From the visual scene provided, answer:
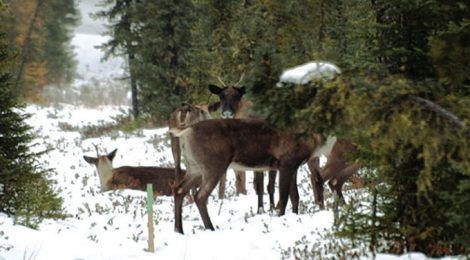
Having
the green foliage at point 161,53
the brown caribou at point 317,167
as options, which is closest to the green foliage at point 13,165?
the brown caribou at point 317,167

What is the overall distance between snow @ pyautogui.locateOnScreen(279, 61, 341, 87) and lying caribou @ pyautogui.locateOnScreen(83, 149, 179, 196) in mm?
9937

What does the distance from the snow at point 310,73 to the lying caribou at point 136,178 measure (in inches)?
391

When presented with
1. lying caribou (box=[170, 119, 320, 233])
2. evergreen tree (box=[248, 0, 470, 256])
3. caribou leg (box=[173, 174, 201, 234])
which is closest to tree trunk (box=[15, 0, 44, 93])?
caribou leg (box=[173, 174, 201, 234])

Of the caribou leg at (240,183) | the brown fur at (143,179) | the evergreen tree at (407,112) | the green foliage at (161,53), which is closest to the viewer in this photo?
the evergreen tree at (407,112)

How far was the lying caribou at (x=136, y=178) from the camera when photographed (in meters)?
15.2

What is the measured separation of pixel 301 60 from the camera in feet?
67.3

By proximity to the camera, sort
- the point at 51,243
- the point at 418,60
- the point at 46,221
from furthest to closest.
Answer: the point at 46,221
the point at 51,243
the point at 418,60

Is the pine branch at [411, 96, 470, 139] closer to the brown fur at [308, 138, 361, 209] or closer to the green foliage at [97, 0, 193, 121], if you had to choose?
the brown fur at [308, 138, 361, 209]

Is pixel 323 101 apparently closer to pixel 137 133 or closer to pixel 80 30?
pixel 137 133

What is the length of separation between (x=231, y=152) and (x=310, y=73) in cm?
461

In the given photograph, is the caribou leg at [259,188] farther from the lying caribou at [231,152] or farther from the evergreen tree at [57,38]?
the evergreen tree at [57,38]

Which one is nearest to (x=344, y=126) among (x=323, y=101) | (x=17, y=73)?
(x=323, y=101)

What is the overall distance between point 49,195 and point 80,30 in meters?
77.9

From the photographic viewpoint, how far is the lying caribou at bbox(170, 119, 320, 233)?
959 centimetres
